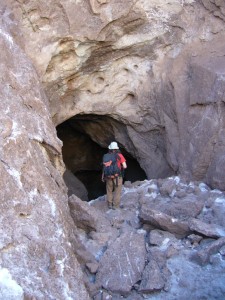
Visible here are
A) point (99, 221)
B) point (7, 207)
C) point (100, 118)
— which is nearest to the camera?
point (7, 207)

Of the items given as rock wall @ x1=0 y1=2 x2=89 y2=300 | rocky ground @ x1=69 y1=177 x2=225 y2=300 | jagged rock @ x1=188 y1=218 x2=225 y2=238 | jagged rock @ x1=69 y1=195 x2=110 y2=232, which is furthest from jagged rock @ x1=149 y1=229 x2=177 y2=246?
rock wall @ x1=0 y1=2 x2=89 y2=300

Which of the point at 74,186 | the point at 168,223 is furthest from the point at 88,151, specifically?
the point at 168,223

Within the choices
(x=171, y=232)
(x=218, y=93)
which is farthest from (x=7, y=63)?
(x=218, y=93)

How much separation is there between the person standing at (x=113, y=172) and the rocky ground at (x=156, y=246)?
17 centimetres

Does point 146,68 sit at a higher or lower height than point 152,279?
higher

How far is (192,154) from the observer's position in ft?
24.8

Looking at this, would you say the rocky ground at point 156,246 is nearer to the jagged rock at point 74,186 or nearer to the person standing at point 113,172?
the person standing at point 113,172

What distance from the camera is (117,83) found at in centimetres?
822

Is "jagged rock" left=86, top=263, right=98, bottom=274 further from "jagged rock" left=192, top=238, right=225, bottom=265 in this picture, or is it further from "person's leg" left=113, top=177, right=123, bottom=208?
"person's leg" left=113, top=177, right=123, bottom=208

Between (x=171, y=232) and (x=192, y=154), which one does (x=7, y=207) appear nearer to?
(x=171, y=232)

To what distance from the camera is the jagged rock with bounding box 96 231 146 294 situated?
5051 millimetres

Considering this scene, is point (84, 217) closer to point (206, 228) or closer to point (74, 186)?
point (206, 228)

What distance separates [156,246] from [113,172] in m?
1.41

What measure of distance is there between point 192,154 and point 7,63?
3.53 metres
